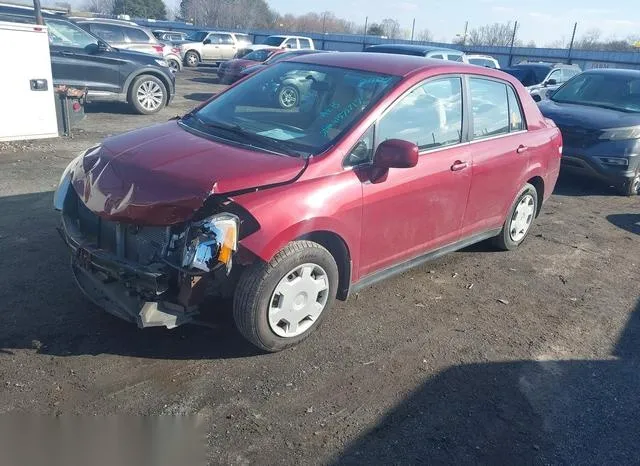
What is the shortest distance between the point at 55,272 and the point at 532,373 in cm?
368

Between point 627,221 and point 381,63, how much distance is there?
458 centimetres

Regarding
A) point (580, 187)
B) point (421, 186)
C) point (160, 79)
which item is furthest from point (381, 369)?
point (160, 79)

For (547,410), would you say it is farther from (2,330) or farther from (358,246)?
(2,330)

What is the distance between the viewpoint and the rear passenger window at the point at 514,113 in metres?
5.20

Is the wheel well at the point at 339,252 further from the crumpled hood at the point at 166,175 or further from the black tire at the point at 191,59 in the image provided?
the black tire at the point at 191,59

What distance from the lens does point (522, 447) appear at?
299 centimetres

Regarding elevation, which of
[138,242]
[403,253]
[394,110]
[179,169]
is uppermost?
[394,110]

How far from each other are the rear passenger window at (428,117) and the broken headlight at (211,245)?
4.45ft

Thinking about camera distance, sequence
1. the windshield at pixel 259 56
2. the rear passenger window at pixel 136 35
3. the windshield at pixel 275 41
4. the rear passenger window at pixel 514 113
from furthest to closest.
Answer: the windshield at pixel 275 41
the windshield at pixel 259 56
the rear passenger window at pixel 136 35
the rear passenger window at pixel 514 113

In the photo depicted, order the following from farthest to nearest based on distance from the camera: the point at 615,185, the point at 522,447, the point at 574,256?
the point at 615,185
the point at 574,256
the point at 522,447

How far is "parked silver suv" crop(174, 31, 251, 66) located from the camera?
29.5 meters

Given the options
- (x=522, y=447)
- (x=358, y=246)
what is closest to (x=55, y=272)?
(x=358, y=246)

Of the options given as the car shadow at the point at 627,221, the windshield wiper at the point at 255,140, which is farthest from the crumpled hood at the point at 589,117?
the windshield wiper at the point at 255,140

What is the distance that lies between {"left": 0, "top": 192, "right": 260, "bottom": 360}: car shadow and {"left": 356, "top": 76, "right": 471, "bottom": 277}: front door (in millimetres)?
1123
